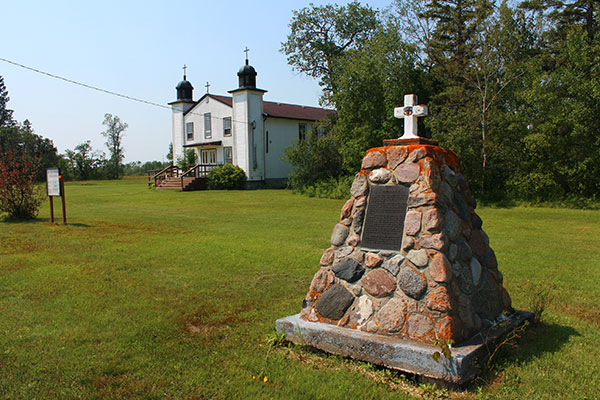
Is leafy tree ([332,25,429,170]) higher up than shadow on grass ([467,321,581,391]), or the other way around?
leafy tree ([332,25,429,170])

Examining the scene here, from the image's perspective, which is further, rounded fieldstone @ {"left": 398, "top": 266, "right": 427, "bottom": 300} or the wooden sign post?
the wooden sign post

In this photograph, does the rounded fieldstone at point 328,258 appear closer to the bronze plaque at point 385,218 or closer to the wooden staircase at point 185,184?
the bronze plaque at point 385,218

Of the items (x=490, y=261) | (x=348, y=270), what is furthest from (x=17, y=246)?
A: (x=490, y=261)

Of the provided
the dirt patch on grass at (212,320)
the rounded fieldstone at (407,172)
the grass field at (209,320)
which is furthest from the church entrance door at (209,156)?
the rounded fieldstone at (407,172)

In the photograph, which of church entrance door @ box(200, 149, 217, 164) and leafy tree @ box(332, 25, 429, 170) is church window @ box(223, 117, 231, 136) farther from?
leafy tree @ box(332, 25, 429, 170)

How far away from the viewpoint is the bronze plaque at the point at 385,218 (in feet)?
15.5

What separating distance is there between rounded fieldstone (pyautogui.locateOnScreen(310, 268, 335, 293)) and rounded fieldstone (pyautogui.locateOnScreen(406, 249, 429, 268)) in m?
0.91

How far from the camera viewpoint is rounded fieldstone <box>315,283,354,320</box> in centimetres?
489

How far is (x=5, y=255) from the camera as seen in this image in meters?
9.45

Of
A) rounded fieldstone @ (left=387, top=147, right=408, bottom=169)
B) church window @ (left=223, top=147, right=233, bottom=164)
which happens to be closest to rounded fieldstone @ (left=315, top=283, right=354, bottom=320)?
rounded fieldstone @ (left=387, top=147, right=408, bottom=169)

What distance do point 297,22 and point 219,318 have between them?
110 feet

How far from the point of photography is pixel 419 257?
4477 mm

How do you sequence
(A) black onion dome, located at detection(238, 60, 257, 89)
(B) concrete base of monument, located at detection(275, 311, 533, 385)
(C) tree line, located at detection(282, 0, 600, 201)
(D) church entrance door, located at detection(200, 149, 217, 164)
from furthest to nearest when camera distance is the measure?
(D) church entrance door, located at detection(200, 149, 217, 164)
(A) black onion dome, located at detection(238, 60, 257, 89)
(C) tree line, located at detection(282, 0, 600, 201)
(B) concrete base of monument, located at detection(275, 311, 533, 385)

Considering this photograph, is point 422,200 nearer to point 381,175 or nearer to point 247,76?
point 381,175
